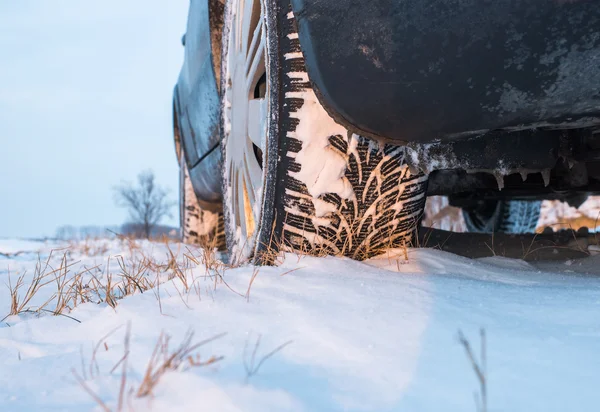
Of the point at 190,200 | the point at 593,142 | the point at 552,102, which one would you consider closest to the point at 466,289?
the point at 552,102

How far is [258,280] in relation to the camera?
127 cm

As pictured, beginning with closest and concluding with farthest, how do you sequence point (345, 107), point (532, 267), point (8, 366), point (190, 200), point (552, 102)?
1. point (8, 366)
2. point (552, 102)
3. point (345, 107)
4. point (532, 267)
5. point (190, 200)

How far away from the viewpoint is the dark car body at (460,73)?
102cm

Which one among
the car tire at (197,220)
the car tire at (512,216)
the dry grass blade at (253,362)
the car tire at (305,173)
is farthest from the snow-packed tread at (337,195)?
the car tire at (512,216)

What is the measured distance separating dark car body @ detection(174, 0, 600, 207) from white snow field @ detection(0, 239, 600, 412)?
1.13 feet

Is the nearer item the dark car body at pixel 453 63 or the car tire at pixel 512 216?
the dark car body at pixel 453 63

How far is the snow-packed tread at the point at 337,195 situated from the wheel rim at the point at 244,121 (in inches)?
4.4

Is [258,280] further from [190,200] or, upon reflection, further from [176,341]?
[190,200]

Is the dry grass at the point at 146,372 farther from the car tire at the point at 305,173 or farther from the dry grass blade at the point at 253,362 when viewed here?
the car tire at the point at 305,173

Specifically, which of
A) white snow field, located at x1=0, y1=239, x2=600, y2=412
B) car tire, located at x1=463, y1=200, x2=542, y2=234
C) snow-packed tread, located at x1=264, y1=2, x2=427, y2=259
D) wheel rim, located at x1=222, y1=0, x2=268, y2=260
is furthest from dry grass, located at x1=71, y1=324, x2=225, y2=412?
car tire, located at x1=463, y1=200, x2=542, y2=234

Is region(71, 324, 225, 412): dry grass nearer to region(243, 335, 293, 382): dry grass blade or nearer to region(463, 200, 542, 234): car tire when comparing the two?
region(243, 335, 293, 382): dry grass blade

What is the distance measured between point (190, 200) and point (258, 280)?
258 cm

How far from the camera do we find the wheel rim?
5.35 feet

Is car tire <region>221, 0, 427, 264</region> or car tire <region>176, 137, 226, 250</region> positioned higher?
→ car tire <region>221, 0, 427, 264</region>
